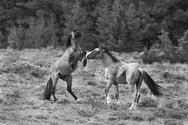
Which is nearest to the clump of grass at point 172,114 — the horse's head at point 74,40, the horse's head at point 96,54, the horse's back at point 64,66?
the horse's head at point 96,54

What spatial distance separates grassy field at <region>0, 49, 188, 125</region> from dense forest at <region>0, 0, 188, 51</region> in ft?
65.2

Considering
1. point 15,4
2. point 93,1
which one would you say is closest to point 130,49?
point 93,1

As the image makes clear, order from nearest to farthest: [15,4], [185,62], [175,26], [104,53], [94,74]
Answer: [104,53] < [94,74] < [185,62] < [175,26] < [15,4]

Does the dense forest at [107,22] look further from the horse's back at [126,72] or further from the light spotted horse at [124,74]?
the horse's back at [126,72]

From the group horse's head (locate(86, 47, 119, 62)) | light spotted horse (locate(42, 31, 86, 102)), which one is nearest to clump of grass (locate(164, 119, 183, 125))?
horse's head (locate(86, 47, 119, 62))

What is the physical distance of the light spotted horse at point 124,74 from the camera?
11555 mm

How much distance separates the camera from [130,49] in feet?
126

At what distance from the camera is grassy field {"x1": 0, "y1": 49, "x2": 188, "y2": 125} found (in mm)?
9984

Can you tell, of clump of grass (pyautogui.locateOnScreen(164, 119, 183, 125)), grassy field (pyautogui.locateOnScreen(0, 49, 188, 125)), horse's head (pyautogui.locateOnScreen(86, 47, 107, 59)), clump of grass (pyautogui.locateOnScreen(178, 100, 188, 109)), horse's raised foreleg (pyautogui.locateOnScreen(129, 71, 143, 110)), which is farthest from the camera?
horse's head (pyautogui.locateOnScreen(86, 47, 107, 59))

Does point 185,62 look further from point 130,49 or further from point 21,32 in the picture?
point 21,32

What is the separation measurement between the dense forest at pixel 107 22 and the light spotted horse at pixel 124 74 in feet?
82.3

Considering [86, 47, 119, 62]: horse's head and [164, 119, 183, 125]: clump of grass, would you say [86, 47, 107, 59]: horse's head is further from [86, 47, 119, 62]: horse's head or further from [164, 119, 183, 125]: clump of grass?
[164, 119, 183, 125]: clump of grass

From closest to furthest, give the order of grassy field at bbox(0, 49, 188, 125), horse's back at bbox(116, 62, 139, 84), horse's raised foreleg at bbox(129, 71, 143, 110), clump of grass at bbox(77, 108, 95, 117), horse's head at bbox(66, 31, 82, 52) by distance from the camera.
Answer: grassy field at bbox(0, 49, 188, 125), clump of grass at bbox(77, 108, 95, 117), horse's raised foreleg at bbox(129, 71, 143, 110), horse's back at bbox(116, 62, 139, 84), horse's head at bbox(66, 31, 82, 52)

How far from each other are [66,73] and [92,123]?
3158 mm
